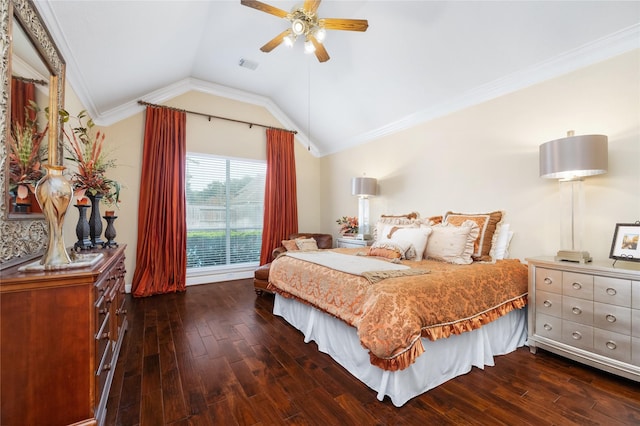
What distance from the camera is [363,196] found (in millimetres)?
4512

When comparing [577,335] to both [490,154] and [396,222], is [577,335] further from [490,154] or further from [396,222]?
[396,222]

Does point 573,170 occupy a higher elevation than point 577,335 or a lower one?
higher

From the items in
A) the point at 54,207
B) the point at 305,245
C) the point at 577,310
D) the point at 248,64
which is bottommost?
the point at 577,310

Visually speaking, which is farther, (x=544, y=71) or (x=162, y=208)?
(x=162, y=208)

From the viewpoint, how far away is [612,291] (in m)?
1.90

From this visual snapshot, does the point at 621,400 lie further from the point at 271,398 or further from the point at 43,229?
the point at 43,229

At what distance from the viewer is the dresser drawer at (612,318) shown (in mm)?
1837

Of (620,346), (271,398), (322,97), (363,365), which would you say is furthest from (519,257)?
(322,97)

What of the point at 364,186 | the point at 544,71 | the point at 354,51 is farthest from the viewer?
the point at 364,186

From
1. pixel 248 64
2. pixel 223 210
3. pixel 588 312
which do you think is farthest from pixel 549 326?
pixel 248 64

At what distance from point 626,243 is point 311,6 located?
10.6ft

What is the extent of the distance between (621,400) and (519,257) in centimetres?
136

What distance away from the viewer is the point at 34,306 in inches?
47.9

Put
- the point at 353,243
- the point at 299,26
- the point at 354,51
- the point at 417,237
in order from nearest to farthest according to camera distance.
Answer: the point at 299,26 → the point at 417,237 → the point at 354,51 → the point at 353,243
